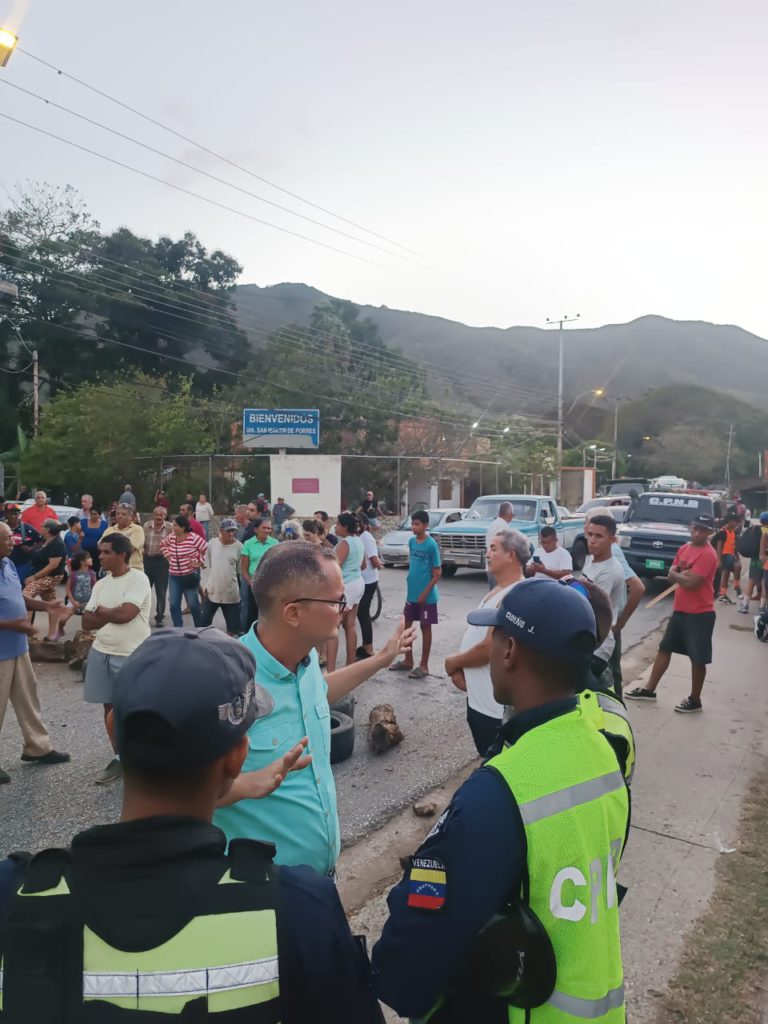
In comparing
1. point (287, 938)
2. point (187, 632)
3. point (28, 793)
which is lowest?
point (28, 793)

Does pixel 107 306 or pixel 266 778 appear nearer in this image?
pixel 266 778

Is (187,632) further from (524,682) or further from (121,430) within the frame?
(121,430)

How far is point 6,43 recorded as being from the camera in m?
6.74

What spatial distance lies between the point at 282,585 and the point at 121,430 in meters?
27.4

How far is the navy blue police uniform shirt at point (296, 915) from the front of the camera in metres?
1.03

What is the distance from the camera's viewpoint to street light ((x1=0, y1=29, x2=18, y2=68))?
6676mm

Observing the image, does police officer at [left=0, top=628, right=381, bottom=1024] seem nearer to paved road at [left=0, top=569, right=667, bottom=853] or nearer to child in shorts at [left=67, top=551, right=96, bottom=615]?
paved road at [left=0, top=569, right=667, bottom=853]

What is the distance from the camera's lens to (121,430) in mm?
27500

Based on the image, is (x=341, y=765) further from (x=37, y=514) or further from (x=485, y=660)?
(x=37, y=514)

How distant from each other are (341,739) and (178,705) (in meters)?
4.32

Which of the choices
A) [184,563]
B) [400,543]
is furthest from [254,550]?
[400,543]

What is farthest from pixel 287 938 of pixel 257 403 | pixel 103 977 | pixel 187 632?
pixel 257 403

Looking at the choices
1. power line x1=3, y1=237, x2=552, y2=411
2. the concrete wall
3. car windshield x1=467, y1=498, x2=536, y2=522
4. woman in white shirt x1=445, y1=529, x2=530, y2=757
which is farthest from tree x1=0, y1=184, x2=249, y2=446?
woman in white shirt x1=445, y1=529, x2=530, y2=757

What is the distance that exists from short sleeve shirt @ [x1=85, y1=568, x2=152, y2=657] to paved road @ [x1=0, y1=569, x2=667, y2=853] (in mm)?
1074
